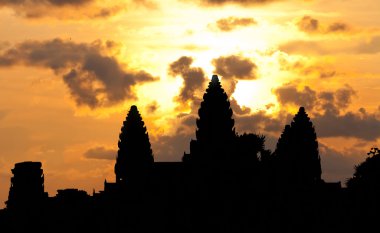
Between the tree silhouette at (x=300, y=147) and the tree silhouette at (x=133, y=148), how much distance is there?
16.5 m

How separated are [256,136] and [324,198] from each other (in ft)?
146

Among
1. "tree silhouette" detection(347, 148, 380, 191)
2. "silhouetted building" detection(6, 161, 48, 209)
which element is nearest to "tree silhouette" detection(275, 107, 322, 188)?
"tree silhouette" detection(347, 148, 380, 191)

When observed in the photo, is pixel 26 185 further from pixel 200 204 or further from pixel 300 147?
pixel 300 147

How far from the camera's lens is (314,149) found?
125 meters

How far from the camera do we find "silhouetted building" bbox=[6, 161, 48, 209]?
55.6 metres

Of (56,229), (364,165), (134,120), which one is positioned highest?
(134,120)

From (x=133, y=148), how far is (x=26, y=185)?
229ft

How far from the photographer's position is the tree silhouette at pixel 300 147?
119631mm

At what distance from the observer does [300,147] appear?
123750mm

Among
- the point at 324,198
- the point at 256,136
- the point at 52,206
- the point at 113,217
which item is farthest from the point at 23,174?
the point at 256,136

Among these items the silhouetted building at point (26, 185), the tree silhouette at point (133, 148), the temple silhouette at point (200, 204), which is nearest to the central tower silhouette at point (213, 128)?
the tree silhouette at point (133, 148)

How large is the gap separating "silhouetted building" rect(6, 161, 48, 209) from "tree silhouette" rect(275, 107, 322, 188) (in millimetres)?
61151

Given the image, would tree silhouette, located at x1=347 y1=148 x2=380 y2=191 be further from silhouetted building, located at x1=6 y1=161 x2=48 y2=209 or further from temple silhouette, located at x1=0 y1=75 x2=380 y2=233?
silhouetted building, located at x1=6 y1=161 x2=48 y2=209

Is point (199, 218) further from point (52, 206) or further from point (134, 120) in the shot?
point (134, 120)
